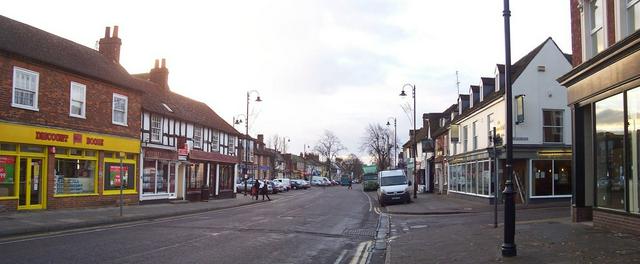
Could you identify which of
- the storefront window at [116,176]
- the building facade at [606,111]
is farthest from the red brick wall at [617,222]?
the storefront window at [116,176]

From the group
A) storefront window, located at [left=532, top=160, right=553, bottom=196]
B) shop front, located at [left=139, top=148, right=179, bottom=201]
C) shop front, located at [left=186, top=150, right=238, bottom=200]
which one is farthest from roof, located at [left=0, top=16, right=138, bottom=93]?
storefront window, located at [left=532, top=160, right=553, bottom=196]

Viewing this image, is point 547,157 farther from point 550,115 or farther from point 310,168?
point 310,168

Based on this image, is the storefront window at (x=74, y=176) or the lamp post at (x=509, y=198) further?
the storefront window at (x=74, y=176)

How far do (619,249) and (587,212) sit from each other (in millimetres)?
5599

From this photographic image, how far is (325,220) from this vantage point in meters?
21.8

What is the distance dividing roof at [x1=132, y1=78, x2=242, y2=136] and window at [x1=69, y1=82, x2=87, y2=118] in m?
5.39

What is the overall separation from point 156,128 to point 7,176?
1122cm

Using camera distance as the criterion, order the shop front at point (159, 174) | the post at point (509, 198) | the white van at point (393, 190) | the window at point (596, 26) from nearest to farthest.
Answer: the post at point (509, 198) → the window at point (596, 26) → the shop front at point (159, 174) → the white van at point (393, 190)

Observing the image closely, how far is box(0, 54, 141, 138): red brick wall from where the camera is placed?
20.2m

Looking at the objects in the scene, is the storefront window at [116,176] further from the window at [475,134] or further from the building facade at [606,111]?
the window at [475,134]

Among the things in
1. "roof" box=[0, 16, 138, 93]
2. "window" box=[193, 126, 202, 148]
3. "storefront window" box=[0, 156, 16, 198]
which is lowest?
"storefront window" box=[0, 156, 16, 198]

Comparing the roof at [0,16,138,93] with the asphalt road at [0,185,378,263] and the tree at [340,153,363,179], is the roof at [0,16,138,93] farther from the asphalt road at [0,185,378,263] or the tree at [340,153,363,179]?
the tree at [340,153,363,179]

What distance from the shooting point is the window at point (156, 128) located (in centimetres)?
3072

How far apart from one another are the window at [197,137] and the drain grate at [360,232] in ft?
67.0
